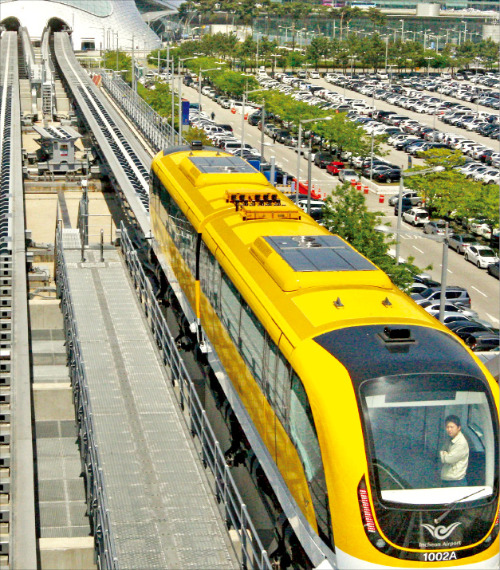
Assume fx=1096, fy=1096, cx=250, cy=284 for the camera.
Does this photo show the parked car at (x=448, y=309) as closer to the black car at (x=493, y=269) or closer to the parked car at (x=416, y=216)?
the black car at (x=493, y=269)

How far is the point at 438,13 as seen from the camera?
17938 cm

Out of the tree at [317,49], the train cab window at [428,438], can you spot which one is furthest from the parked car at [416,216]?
the tree at [317,49]

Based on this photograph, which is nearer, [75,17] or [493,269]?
[493,269]

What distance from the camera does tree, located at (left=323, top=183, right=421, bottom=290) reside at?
33.9 metres

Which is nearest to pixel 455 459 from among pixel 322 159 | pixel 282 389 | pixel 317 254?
pixel 282 389

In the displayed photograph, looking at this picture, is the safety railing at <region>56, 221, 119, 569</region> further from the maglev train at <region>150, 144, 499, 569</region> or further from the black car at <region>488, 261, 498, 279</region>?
the black car at <region>488, 261, 498, 279</region>

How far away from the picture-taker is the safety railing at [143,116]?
50.9 m

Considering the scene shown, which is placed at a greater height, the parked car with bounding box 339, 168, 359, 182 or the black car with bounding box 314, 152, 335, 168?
the black car with bounding box 314, 152, 335, 168

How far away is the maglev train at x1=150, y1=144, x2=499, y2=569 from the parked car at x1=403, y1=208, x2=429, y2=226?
119 ft

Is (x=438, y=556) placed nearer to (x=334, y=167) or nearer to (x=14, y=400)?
(x=14, y=400)

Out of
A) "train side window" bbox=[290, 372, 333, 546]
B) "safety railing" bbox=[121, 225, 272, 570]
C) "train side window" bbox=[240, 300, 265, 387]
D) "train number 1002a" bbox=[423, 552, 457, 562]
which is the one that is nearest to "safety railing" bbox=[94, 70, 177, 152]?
"safety railing" bbox=[121, 225, 272, 570]

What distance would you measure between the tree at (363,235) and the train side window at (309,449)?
69.7 feet

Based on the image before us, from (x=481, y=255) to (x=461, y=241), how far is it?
2004 millimetres

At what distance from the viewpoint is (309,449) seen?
40.0 feet
